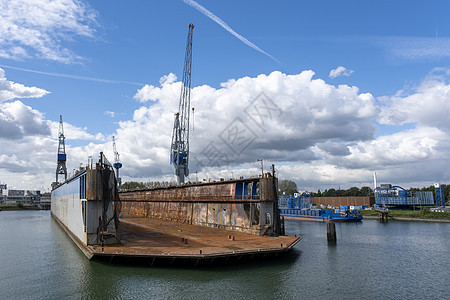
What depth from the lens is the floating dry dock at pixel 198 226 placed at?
27889 mm

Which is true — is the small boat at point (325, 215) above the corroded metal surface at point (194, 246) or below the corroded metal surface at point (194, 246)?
below

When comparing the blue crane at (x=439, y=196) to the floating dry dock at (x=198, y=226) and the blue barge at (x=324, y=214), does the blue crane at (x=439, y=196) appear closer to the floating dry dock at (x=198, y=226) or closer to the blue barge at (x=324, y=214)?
the blue barge at (x=324, y=214)

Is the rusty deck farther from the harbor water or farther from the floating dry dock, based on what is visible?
the harbor water

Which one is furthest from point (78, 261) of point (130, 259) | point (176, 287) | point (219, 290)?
point (219, 290)

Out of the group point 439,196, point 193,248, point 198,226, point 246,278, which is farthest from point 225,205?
point 439,196

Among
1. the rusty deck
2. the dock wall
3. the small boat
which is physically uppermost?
the dock wall

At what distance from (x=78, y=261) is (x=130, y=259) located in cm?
693

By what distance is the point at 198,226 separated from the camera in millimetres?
51375

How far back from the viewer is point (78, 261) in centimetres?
3088

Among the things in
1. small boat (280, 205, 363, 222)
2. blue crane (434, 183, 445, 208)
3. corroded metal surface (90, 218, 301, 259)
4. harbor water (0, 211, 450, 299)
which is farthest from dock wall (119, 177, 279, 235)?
blue crane (434, 183, 445, 208)

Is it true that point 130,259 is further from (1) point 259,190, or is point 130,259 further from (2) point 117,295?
(1) point 259,190

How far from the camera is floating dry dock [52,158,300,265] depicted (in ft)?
91.5

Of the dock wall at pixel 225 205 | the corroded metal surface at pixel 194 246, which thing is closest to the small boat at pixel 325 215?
the dock wall at pixel 225 205

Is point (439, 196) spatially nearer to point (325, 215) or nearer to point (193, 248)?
point (325, 215)
